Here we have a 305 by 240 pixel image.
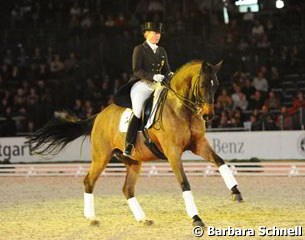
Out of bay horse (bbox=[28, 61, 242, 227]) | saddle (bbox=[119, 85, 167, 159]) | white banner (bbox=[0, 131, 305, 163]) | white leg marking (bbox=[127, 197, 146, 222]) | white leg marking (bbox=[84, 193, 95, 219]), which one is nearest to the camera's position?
bay horse (bbox=[28, 61, 242, 227])

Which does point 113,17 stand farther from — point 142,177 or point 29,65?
point 142,177

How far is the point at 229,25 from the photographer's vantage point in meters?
21.4

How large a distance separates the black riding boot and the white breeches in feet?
0.30

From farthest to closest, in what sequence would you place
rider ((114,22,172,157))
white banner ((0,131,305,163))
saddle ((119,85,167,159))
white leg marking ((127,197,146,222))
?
white banner ((0,131,305,163)) < rider ((114,22,172,157)) < white leg marking ((127,197,146,222)) < saddle ((119,85,167,159))

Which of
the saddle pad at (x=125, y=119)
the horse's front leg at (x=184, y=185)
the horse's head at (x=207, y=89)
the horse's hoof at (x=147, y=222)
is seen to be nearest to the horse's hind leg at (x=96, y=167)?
the saddle pad at (x=125, y=119)

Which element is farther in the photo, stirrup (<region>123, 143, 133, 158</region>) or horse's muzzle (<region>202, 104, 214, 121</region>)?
stirrup (<region>123, 143, 133, 158</region>)

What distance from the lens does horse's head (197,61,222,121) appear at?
8.00 metres

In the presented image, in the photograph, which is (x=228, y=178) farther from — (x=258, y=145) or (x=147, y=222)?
(x=258, y=145)

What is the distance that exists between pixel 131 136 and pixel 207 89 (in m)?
1.48

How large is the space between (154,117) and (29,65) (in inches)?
577

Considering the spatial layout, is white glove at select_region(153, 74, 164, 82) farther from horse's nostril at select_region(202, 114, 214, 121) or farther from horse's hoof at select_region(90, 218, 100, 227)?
horse's hoof at select_region(90, 218, 100, 227)

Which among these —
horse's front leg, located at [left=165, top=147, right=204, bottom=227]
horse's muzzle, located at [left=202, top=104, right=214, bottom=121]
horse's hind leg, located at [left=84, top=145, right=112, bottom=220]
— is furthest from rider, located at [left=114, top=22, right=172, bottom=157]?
horse's muzzle, located at [left=202, top=104, right=214, bottom=121]

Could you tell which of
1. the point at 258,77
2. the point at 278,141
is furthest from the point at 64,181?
the point at 258,77

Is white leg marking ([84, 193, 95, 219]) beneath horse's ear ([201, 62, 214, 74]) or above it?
beneath
